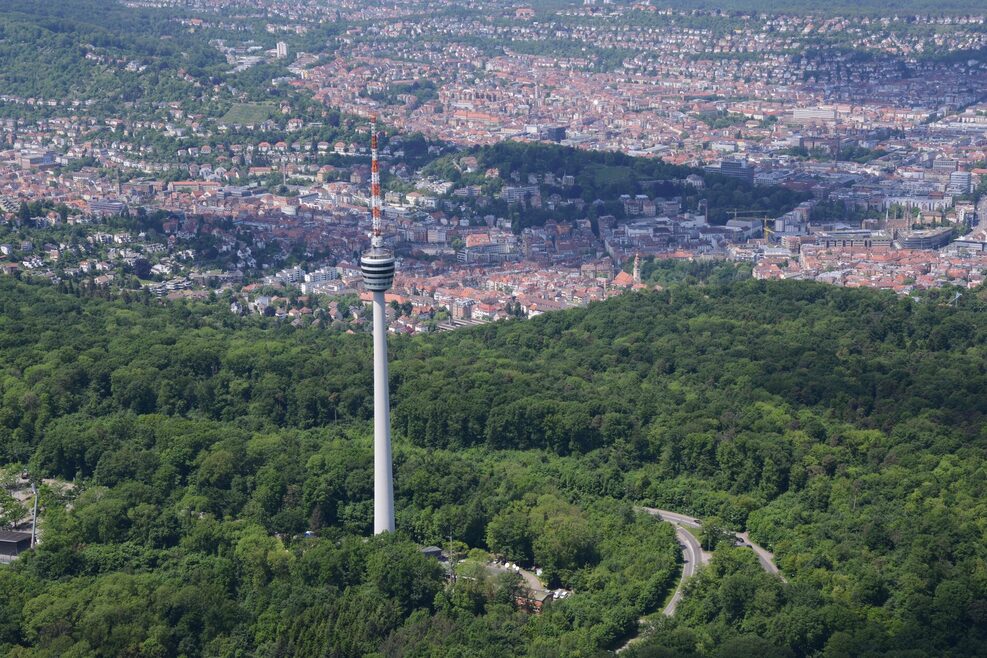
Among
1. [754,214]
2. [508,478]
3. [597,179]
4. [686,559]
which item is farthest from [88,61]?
[686,559]

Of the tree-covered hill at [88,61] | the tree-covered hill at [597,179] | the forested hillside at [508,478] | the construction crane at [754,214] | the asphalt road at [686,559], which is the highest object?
the tree-covered hill at [88,61]

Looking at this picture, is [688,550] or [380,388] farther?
[380,388]

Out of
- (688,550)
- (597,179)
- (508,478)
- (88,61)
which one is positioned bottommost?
(688,550)

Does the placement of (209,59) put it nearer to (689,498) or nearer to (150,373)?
(150,373)

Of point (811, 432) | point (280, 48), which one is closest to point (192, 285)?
point (811, 432)

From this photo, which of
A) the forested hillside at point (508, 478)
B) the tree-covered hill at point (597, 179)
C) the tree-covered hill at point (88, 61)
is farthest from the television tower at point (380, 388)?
the tree-covered hill at point (88, 61)

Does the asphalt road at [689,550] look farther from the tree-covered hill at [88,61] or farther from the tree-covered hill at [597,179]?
the tree-covered hill at [88,61]

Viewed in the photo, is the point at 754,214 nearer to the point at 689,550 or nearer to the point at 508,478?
the point at 508,478
